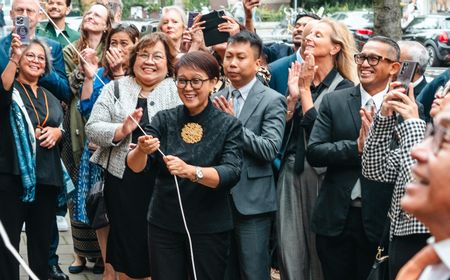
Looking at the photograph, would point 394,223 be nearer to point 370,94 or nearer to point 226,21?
point 370,94

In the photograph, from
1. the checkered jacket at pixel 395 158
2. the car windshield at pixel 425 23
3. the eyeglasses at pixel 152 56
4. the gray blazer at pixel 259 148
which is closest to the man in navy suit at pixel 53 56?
the eyeglasses at pixel 152 56

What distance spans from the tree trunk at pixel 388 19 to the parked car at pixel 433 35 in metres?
17.6

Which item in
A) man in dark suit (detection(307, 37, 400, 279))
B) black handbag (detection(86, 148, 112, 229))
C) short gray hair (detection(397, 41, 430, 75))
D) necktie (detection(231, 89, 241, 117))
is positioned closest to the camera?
man in dark suit (detection(307, 37, 400, 279))

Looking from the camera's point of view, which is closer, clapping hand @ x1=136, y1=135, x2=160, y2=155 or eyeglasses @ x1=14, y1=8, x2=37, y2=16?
clapping hand @ x1=136, y1=135, x2=160, y2=155

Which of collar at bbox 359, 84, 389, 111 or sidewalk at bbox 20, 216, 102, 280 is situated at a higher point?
collar at bbox 359, 84, 389, 111

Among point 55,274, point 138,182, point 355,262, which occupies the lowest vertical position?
point 55,274

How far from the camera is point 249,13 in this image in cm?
809

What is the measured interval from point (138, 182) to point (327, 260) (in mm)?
1466

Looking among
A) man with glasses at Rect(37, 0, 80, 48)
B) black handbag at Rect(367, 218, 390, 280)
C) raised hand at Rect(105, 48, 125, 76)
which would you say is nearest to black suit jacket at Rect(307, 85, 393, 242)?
black handbag at Rect(367, 218, 390, 280)

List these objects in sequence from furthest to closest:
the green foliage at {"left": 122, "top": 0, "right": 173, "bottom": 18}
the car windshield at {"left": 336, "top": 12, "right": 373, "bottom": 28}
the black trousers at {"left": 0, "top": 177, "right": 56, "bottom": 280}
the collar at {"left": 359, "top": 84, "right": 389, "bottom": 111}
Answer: the green foliage at {"left": 122, "top": 0, "right": 173, "bottom": 18}, the car windshield at {"left": 336, "top": 12, "right": 373, "bottom": 28}, the black trousers at {"left": 0, "top": 177, "right": 56, "bottom": 280}, the collar at {"left": 359, "top": 84, "right": 389, "bottom": 111}

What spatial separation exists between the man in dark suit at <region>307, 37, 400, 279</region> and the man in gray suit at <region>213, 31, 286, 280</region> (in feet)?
1.10

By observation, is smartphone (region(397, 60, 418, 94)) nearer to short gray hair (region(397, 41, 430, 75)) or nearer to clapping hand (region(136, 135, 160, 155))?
clapping hand (region(136, 135, 160, 155))

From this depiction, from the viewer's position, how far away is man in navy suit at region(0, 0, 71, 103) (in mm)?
7195

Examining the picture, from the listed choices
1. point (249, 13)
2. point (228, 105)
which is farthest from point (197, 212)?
point (249, 13)
